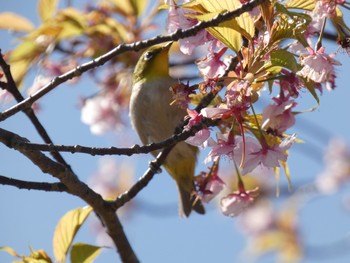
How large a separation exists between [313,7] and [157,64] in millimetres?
1895

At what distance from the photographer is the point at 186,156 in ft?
11.2

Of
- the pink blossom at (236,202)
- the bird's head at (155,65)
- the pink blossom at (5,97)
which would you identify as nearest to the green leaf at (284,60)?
the pink blossom at (236,202)

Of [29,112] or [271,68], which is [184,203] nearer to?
[29,112]

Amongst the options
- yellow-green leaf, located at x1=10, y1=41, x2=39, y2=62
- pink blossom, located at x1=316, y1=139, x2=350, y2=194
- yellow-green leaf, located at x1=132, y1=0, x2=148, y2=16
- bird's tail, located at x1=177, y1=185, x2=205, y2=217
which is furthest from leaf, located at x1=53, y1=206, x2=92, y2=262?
pink blossom, located at x1=316, y1=139, x2=350, y2=194

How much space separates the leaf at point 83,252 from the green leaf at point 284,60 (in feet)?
2.83

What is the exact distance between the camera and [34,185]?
1.80m

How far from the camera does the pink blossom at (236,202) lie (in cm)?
207

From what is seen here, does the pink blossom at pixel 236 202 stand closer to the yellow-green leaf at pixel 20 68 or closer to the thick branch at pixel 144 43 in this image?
the thick branch at pixel 144 43

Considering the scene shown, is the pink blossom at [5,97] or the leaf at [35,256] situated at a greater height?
the pink blossom at [5,97]

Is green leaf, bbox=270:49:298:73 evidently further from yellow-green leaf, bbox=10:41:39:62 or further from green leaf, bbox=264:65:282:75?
yellow-green leaf, bbox=10:41:39:62

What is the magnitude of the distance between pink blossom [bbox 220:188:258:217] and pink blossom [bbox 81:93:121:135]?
2170mm

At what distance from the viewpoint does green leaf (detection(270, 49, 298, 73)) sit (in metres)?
1.50

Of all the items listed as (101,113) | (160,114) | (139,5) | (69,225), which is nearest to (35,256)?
(69,225)

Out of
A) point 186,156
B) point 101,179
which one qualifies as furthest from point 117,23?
point 101,179
